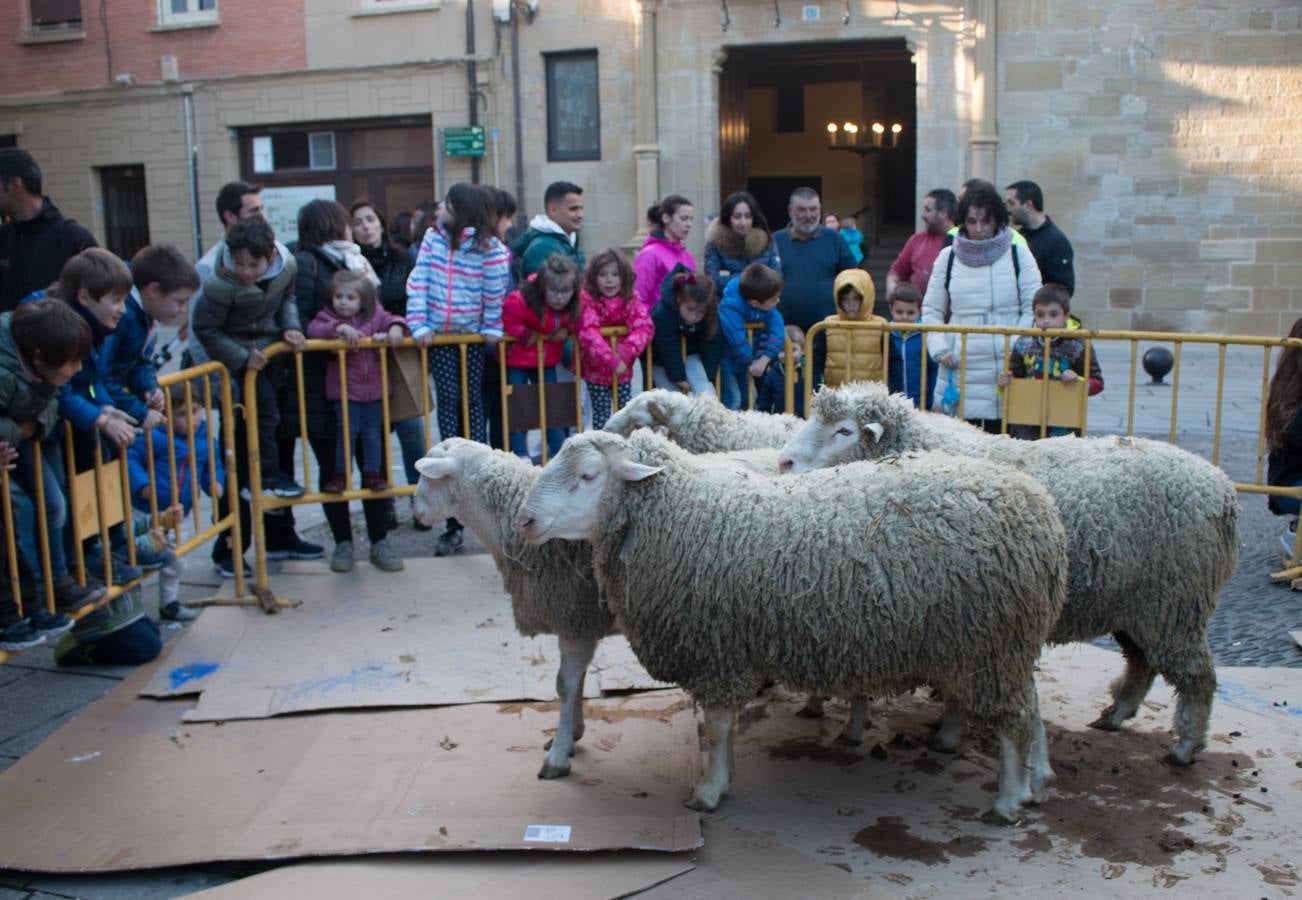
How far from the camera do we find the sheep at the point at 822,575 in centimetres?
374

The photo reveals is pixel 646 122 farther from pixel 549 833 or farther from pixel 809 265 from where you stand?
pixel 549 833

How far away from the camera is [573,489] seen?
4027 millimetres

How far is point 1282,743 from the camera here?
434cm

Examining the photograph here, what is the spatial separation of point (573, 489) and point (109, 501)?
218 cm

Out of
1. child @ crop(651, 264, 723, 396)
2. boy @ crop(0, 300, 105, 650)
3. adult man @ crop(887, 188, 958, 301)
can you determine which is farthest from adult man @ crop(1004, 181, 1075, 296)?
boy @ crop(0, 300, 105, 650)

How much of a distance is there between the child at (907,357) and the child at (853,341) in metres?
0.16

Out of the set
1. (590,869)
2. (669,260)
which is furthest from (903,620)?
(669,260)

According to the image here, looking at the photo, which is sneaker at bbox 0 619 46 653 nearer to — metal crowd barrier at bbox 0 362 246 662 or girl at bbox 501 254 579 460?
metal crowd barrier at bbox 0 362 246 662

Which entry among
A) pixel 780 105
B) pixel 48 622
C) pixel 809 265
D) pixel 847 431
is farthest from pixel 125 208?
pixel 847 431

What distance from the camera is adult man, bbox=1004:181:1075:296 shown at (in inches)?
306

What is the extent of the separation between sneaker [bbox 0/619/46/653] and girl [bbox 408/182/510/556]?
8.20ft

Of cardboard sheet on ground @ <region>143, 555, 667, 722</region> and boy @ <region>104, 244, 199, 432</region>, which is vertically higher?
boy @ <region>104, 244, 199, 432</region>

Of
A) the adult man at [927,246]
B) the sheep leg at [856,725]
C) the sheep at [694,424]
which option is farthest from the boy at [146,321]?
the adult man at [927,246]

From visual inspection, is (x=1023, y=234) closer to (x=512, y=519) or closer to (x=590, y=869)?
(x=512, y=519)
